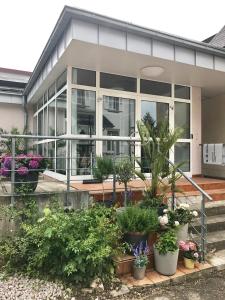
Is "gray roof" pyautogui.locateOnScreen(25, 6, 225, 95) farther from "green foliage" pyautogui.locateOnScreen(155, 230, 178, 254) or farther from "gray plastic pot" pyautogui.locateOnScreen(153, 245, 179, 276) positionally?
"gray plastic pot" pyautogui.locateOnScreen(153, 245, 179, 276)

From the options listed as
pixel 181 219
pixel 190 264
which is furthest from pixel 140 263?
pixel 181 219

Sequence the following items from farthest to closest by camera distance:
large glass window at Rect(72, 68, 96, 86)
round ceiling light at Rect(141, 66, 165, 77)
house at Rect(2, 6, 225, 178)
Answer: large glass window at Rect(72, 68, 96, 86) < round ceiling light at Rect(141, 66, 165, 77) < house at Rect(2, 6, 225, 178)

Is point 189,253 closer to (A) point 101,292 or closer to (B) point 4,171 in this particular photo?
(A) point 101,292

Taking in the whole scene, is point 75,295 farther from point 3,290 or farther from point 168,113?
point 168,113

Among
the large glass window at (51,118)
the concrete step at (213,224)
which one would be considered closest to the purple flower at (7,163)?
the concrete step at (213,224)

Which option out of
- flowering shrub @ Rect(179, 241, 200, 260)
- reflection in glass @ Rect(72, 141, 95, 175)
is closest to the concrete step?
flowering shrub @ Rect(179, 241, 200, 260)

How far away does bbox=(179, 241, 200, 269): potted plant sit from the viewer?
3645mm

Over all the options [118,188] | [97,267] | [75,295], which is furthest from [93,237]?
[118,188]

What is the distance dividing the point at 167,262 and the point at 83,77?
4.13 meters

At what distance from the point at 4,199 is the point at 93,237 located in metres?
1.37

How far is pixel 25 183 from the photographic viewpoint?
381 centimetres

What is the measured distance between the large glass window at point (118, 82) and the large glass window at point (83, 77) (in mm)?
230

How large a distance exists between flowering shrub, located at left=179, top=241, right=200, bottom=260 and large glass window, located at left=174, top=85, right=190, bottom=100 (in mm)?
4396

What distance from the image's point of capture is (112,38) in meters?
4.59
